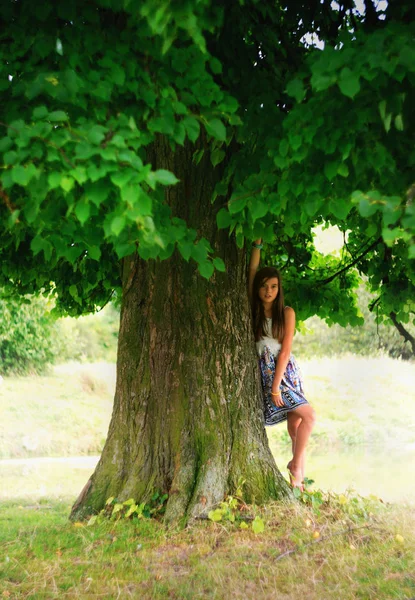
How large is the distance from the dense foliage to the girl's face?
1.07 metres

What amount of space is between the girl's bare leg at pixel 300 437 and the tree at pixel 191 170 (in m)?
0.57

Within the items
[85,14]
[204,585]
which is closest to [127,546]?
[204,585]

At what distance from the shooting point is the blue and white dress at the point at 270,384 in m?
6.10

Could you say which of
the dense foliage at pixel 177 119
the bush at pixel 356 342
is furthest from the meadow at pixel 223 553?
the bush at pixel 356 342

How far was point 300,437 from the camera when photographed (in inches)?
247

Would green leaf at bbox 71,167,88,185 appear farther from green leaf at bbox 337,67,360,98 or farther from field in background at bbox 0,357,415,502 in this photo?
field in background at bbox 0,357,415,502

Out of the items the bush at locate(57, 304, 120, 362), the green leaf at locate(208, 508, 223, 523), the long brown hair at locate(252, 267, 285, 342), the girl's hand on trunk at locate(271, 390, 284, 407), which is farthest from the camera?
the bush at locate(57, 304, 120, 362)

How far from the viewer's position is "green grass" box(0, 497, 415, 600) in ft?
14.2

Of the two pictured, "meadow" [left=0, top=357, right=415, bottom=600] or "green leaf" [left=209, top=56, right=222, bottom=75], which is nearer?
"green leaf" [left=209, top=56, right=222, bottom=75]

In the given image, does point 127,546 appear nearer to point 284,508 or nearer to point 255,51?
point 284,508

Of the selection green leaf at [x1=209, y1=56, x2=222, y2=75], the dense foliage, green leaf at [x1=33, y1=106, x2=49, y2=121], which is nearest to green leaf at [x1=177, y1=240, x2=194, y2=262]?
the dense foliage

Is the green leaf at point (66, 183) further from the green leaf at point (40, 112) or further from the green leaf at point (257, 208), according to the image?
the green leaf at point (257, 208)

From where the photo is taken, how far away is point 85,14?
3992 mm

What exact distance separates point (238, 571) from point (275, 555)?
1.15 ft
